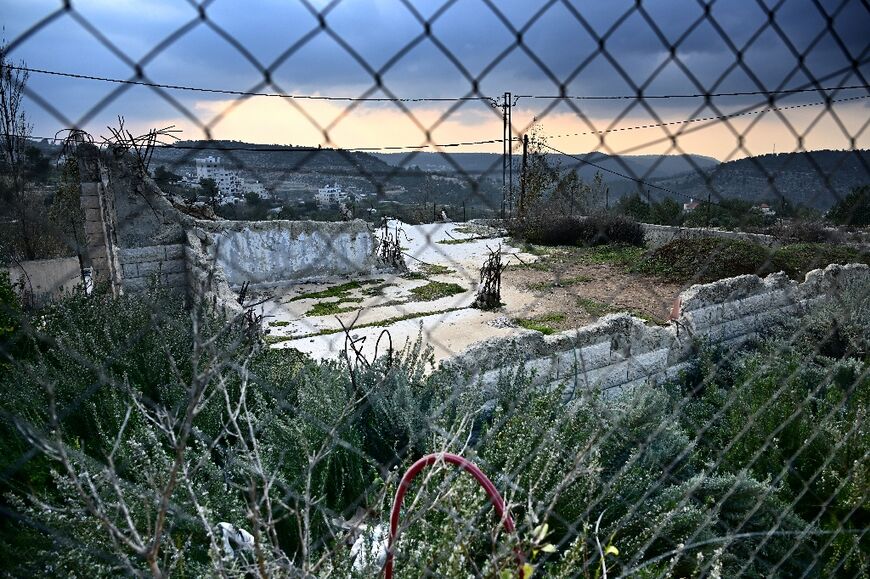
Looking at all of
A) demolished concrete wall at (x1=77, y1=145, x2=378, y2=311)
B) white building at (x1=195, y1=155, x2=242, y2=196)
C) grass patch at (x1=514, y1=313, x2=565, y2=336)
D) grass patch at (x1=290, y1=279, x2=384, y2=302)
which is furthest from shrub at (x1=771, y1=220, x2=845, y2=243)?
white building at (x1=195, y1=155, x2=242, y2=196)

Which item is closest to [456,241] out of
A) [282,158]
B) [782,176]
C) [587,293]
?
[587,293]

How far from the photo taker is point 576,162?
1448 mm

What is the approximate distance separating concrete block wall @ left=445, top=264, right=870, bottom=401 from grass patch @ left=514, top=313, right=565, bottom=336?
6.02 feet

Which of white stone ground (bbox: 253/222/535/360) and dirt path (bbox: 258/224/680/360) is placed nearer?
white stone ground (bbox: 253/222/535/360)

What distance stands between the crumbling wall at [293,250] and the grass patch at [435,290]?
1254mm

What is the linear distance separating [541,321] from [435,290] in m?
1.89

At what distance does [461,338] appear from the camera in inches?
236

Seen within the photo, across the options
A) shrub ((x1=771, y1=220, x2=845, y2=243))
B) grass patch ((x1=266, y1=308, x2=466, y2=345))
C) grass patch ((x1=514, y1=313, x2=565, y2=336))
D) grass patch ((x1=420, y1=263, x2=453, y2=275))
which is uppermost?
shrub ((x1=771, y1=220, x2=845, y2=243))

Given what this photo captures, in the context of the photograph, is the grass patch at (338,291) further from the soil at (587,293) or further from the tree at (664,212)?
the tree at (664,212)

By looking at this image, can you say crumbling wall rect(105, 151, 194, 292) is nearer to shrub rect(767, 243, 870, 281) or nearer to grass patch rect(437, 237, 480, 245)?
grass patch rect(437, 237, 480, 245)

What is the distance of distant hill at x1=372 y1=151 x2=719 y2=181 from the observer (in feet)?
3.35

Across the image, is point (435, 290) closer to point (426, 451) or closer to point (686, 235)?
point (686, 235)

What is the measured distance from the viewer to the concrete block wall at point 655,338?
3.30 metres

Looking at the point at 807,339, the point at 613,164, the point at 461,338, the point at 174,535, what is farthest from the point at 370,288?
the point at 613,164
